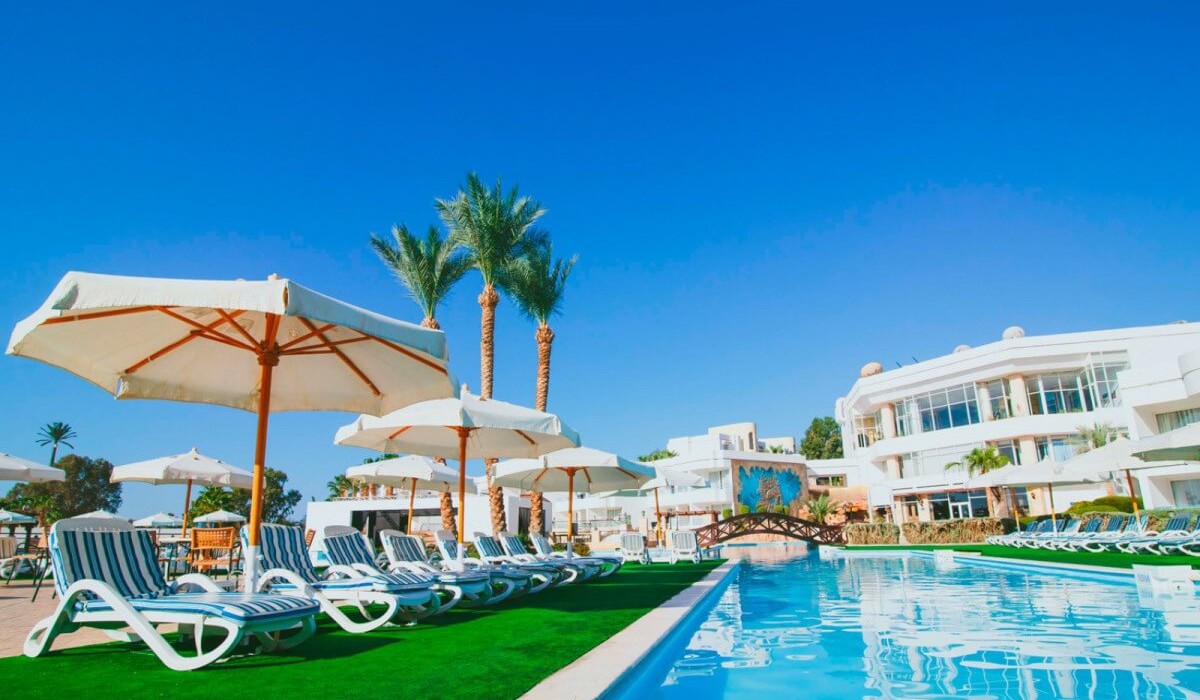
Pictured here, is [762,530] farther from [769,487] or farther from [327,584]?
[327,584]

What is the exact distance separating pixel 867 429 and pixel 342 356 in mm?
47799

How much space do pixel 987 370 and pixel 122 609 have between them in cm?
4129

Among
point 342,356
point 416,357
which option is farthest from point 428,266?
point 416,357

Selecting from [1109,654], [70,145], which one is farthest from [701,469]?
[1109,654]

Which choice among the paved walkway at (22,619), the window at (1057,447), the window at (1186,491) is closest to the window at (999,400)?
the window at (1057,447)

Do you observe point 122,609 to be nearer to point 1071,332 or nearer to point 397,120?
point 397,120

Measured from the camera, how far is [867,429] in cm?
4938

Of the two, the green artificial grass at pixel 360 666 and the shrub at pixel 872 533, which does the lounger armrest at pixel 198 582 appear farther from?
the shrub at pixel 872 533

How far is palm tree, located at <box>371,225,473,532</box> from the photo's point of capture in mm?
23016

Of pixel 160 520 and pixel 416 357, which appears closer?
pixel 416 357

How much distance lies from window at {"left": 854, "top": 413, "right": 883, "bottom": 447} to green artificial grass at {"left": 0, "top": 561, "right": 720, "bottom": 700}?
45027 millimetres

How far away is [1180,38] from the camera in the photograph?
24.8 meters

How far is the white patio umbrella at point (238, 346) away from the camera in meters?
4.98

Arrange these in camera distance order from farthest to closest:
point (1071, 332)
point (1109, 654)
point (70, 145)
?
point (1071, 332), point (70, 145), point (1109, 654)
